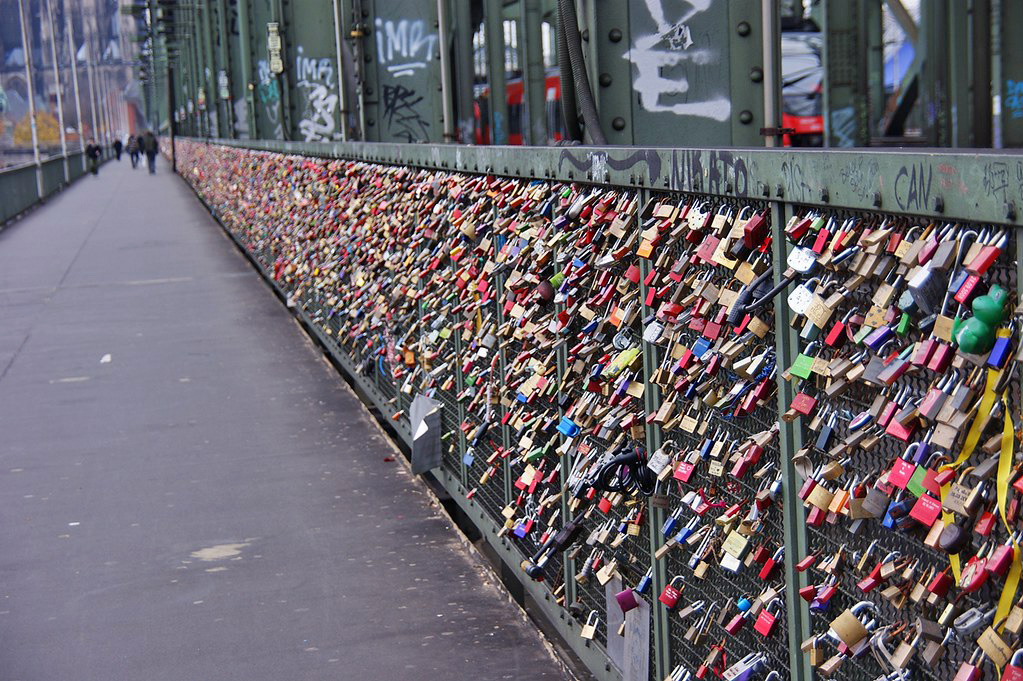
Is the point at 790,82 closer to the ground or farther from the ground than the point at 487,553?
farther from the ground

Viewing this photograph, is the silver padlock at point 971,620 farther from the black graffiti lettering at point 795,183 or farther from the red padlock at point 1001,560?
the black graffiti lettering at point 795,183

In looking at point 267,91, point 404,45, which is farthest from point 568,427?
point 267,91

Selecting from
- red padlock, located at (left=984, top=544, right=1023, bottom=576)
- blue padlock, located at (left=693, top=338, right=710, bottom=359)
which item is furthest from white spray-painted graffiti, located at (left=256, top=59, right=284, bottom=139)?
red padlock, located at (left=984, top=544, right=1023, bottom=576)

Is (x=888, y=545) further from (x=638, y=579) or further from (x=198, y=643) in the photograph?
(x=198, y=643)

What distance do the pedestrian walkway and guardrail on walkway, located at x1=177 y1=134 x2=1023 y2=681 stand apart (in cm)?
45

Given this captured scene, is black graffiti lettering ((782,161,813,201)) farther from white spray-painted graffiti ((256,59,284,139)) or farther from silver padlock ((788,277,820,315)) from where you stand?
white spray-painted graffiti ((256,59,284,139))

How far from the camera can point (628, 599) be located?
3.88m

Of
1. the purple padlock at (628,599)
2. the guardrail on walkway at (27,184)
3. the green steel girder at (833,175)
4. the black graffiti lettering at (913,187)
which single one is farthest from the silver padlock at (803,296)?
the guardrail on walkway at (27,184)

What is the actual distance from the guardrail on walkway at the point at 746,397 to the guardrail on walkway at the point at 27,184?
29848mm

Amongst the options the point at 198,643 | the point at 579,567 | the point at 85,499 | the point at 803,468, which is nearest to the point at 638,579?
the point at 579,567

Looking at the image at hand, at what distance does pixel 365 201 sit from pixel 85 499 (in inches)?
102

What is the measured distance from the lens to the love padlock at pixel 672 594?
3.51 m

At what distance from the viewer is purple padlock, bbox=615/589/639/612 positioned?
12.7 feet

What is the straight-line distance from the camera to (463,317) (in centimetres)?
602
